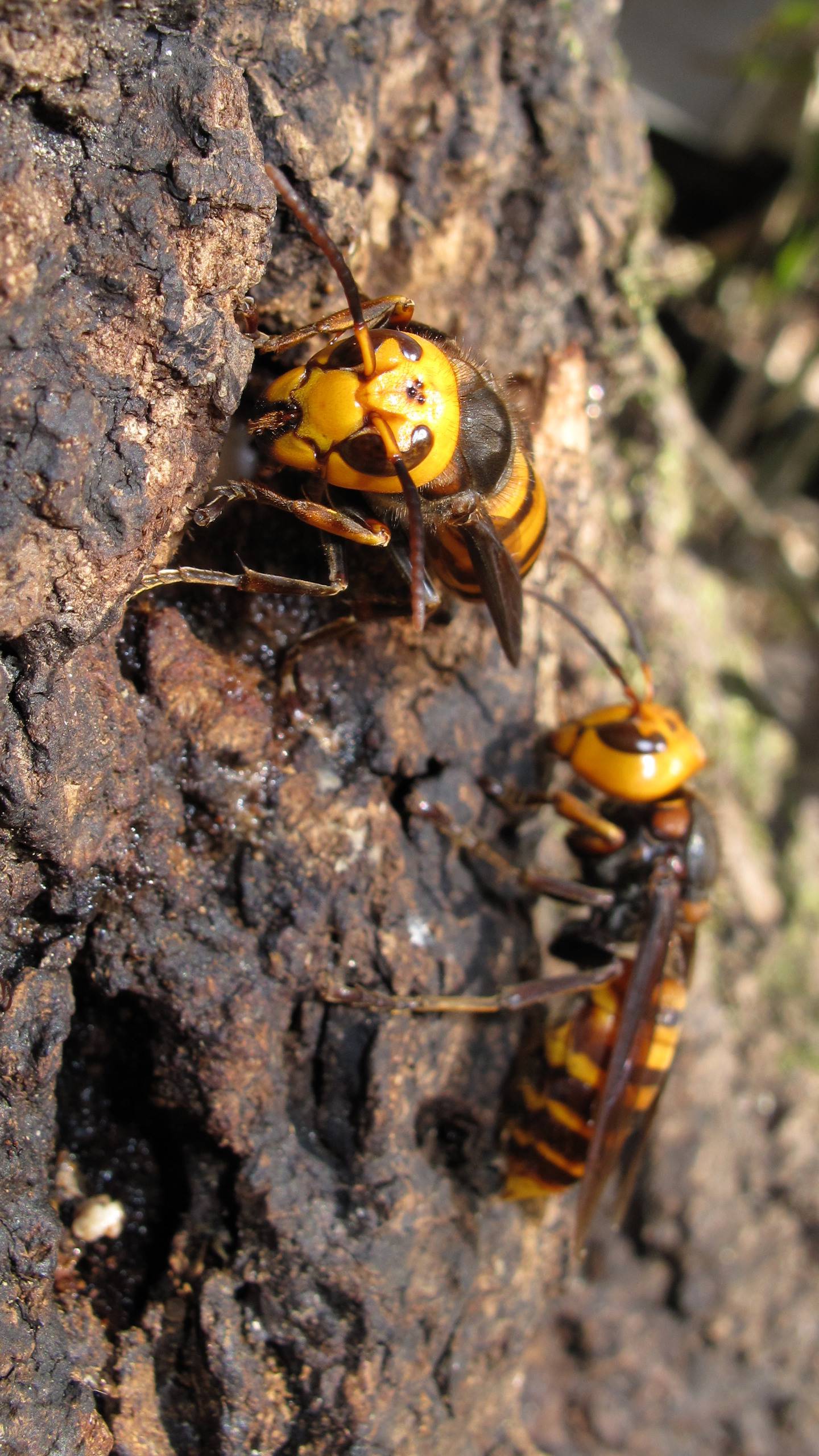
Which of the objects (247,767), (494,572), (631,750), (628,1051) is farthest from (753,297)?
(247,767)

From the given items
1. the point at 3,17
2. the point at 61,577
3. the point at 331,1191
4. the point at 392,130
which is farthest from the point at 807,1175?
the point at 3,17

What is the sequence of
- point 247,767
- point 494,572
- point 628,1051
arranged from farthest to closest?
point 628,1051 → point 494,572 → point 247,767

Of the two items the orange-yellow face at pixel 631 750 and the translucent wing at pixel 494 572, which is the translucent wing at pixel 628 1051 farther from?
the translucent wing at pixel 494 572

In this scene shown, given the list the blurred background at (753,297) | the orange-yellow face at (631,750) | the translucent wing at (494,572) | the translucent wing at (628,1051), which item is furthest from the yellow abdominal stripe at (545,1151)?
the blurred background at (753,297)

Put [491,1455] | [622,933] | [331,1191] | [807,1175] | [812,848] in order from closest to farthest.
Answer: [331,1191], [491,1455], [622,933], [807,1175], [812,848]

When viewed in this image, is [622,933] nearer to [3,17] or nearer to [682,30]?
[3,17]

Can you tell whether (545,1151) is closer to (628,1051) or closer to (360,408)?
(628,1051)
